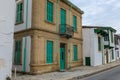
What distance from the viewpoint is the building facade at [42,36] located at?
634 inches

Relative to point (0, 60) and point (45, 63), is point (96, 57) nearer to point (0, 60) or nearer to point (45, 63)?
point (45, 63)

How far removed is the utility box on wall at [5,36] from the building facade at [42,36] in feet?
12.5

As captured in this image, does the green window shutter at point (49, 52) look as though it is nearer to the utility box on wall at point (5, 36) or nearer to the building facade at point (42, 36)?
the building facade at point (42, 36)

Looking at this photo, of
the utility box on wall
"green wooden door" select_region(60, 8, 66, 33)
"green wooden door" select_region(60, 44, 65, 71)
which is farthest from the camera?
"green wooden door" select_region(60, 44, 65, 71)

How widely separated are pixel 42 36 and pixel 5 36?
5.09m

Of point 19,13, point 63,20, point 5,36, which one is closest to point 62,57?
point 63,20

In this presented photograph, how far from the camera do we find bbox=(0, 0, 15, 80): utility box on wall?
11742 mm

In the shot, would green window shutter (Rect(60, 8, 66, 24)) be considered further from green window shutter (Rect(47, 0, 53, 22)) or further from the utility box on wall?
the utility box on wall

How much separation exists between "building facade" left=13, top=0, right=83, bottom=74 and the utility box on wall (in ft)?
12.5

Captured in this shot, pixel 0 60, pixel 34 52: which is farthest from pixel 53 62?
pixel 0 60

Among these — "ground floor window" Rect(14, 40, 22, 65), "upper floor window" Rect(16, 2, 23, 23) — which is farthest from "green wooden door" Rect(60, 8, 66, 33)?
"ground floor window" Rect(14, 40, 22, 65)

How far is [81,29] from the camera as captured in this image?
25.6 meters

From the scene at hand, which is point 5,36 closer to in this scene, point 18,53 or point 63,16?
point 18,53

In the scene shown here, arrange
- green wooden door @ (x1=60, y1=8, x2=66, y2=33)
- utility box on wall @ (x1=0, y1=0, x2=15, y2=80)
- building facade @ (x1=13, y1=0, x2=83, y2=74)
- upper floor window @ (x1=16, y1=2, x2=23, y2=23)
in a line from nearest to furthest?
utility box on wall @ (x1=0, y1=0, x2=15, y2=80) < building facade @ (x1=13, y1=0, x2=83, y2=74) < upper floor window @ (x1=16, y1=2, x2=23, y2=23) < green wooden door @ (x1=60, y1=8, x2=66, y2=33)
